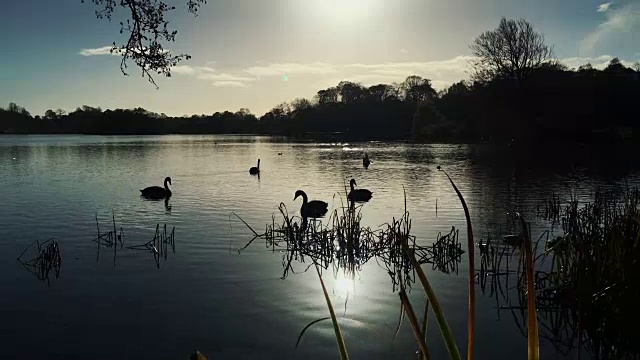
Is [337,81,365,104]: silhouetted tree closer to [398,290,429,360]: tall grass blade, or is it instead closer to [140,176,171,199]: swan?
[140,176,171,199]: swan

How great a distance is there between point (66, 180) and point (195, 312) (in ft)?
76.4

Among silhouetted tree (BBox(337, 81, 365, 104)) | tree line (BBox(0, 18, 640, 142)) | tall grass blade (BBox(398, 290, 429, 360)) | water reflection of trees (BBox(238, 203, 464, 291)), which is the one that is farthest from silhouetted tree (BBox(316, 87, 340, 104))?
tall grass blade (BBox(398, 290, 429, 360))

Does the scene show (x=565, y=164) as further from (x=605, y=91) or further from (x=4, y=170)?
(x=4, y=170)

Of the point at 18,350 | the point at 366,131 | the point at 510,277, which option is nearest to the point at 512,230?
the point at 510,277

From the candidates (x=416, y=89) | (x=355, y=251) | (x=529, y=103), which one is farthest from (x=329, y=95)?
(x=355, y=251)

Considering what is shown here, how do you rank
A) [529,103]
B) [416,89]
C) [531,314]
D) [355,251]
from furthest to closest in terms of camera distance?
1. [416,89]
2. [529,103]
3. [355,251]
4. [531,314]

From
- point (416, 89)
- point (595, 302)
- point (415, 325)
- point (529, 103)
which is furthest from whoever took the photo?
point (416, 89)

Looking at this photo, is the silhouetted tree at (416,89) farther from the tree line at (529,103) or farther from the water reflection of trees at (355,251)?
the water reflection of trees at (355,251)

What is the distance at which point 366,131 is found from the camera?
12000cm

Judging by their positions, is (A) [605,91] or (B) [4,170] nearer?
(B) [4,170]

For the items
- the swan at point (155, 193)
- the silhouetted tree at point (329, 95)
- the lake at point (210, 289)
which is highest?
the silhouetted tree at point (329, 95)

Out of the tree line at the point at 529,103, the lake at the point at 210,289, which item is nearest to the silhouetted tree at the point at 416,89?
the tree line at the point at 529,103

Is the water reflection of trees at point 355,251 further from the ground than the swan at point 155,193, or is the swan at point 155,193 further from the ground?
the swan at point 155,193

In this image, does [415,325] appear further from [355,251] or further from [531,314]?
[355,251]
